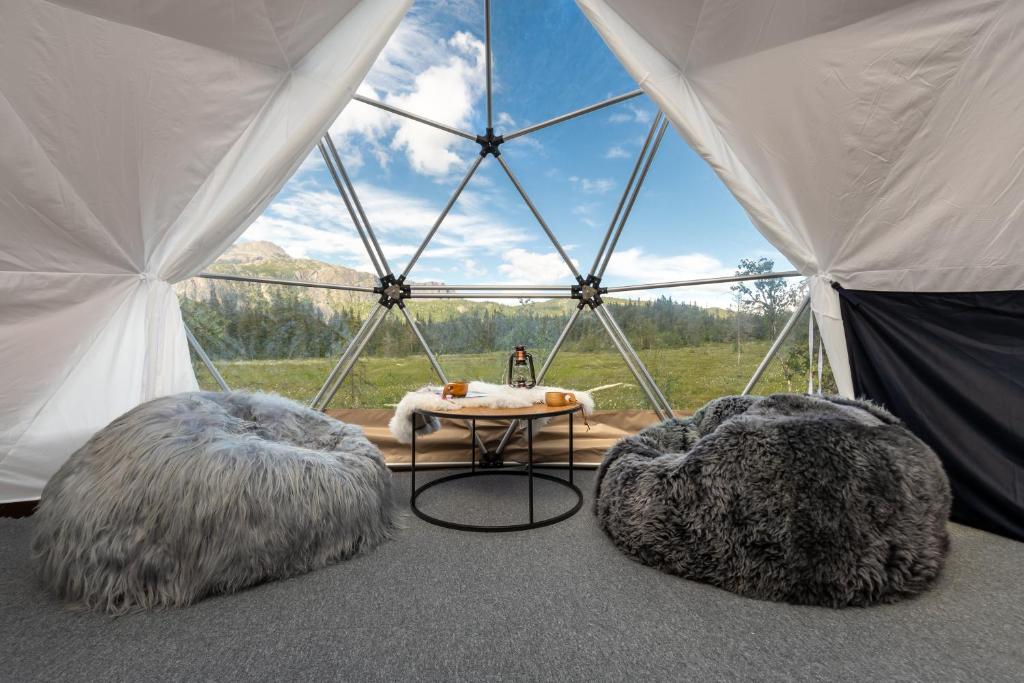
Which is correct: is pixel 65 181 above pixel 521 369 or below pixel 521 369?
above

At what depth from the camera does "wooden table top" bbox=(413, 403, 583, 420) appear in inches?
109

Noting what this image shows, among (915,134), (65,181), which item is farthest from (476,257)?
(915,134)

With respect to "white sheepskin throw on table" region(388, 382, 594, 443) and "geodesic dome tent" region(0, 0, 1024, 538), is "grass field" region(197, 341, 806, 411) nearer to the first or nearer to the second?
"white sheepskin throw on table" region(388, 382, 594, 443)

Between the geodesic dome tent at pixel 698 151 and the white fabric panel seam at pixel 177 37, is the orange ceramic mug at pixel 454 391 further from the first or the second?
the white fabric panel seam at pixel 177 37

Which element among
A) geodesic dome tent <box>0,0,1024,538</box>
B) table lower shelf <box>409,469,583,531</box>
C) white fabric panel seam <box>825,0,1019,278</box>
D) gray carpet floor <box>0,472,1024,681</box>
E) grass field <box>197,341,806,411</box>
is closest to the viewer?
gray carpet floor <box>0,472,1024,681</box>

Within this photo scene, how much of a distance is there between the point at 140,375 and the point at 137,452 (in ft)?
3.20

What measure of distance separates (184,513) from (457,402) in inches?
58.4

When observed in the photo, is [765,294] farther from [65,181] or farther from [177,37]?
[65,181]

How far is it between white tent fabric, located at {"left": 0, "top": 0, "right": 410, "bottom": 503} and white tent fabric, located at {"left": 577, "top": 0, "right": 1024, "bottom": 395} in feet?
6.34

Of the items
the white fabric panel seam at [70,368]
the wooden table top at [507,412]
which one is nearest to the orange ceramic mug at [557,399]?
the wooden table top at [507,412]

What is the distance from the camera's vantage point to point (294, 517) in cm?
218

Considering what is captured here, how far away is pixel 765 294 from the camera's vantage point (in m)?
4.09

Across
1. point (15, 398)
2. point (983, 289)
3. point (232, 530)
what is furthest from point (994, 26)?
point (15, 398)

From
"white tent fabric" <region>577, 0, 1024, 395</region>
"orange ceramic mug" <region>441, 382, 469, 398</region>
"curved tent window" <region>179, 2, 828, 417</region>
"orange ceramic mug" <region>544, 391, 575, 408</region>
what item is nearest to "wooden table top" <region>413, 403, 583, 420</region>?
"orange ceramic mug" <region>544, 391, 575, 408</region>
